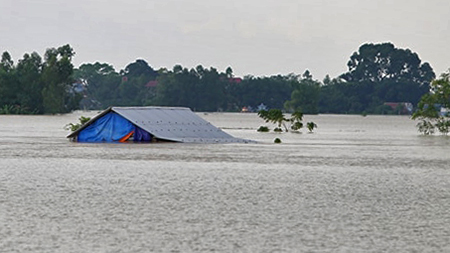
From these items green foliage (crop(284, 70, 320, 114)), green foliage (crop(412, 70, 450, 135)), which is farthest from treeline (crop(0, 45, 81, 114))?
green foliage (crop(412, 70, 450, 135))

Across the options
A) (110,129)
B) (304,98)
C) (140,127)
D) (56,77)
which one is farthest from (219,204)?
(304,98)

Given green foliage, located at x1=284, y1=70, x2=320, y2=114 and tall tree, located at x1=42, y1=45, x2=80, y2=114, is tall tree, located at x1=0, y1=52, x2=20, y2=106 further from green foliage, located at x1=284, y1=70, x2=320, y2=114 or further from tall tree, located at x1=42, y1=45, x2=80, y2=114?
green foliage, located at x1=284, y1=70, x2=320, y2=114

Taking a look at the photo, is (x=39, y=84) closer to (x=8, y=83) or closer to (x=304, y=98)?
(x=8, y=83)

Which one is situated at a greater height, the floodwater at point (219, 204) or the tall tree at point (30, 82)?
the tall tree at point (30, 82)

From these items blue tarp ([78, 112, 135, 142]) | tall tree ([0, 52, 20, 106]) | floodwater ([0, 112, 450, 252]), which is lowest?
floodwater ([0, 112, 450, 252])

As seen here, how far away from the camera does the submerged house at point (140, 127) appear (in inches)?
1828

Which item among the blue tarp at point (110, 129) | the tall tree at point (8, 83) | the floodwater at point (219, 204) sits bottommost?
the floodwater at point (219, 204)

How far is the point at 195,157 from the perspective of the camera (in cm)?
3628

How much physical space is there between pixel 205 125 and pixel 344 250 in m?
35.6

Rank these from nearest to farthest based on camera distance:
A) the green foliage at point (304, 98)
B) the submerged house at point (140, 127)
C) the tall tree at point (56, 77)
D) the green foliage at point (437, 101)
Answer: the submerged house at point (140, 127), the green foliage at point (437, 101), the tall tree at point (56, 77), the green foliage at point (304, 98)

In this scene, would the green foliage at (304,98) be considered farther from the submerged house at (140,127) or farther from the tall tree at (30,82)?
the submerged house at (140,127)

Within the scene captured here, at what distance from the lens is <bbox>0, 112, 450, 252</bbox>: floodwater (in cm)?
1554

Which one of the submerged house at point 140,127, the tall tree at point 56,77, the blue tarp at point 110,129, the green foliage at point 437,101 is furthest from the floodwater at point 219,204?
the tall tree at point 56,77

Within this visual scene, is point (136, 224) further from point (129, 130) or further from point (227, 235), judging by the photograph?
point (129, 130)
